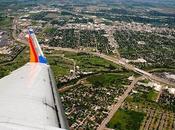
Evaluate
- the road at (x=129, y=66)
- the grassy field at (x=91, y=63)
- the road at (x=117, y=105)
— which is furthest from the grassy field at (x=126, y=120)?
the grassy field at (x=91, y=63)

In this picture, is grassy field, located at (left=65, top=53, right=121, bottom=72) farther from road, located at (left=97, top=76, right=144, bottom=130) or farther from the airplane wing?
the airplane wing

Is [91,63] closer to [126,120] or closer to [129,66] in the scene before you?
[129,66]

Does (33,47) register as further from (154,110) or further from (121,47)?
(121,47)

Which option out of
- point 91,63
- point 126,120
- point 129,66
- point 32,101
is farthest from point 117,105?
point 32,101

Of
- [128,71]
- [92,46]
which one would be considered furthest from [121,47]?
[128,71]

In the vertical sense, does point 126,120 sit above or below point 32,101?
below

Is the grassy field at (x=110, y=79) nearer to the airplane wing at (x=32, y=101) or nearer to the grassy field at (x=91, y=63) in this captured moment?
the grassy field at (x=91, y=63)

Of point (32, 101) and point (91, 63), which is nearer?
point (32, 101)
